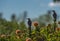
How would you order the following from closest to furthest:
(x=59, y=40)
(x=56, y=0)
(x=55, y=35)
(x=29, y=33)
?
(x=59, y=40), (x=55, y=35), (x=29, y=33), (x=56, y=0)

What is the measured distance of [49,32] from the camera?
497 cm

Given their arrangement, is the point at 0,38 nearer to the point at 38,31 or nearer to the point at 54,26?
the point at 38,31

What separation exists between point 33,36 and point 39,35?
7.3 inches

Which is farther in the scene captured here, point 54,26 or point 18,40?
point 54,26

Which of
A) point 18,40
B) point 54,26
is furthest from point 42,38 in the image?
point 54,26

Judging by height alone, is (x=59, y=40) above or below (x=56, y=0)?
below

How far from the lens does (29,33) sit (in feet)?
16.2

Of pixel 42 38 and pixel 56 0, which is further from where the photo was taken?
pixel 56 0

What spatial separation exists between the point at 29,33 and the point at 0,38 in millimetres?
553

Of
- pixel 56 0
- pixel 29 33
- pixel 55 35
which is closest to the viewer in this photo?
pixel 55 35

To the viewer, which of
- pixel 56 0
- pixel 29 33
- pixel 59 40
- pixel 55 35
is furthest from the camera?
pixel 56 0

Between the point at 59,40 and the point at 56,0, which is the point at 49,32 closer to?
the point at 59,40

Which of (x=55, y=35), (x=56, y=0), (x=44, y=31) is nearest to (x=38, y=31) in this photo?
(x=44, y=31)

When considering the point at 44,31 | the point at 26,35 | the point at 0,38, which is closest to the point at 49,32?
the point at 44,31
